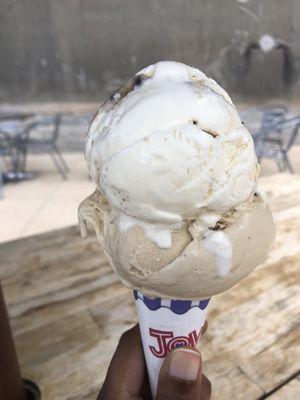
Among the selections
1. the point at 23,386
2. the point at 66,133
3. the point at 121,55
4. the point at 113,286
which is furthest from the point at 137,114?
the point at 121,55

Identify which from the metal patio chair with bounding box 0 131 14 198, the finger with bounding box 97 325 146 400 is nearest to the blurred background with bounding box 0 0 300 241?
the metal patio chair with bounding box 0 131 14 198

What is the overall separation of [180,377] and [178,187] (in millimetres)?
246

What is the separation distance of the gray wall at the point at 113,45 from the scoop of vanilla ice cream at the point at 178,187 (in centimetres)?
481

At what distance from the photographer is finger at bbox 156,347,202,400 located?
0.56 meters

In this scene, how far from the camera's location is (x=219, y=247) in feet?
1.77

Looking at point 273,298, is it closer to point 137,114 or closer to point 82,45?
point 137,114

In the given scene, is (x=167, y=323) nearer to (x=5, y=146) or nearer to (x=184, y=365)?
(x=184, y=365)

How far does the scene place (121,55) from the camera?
5.25m

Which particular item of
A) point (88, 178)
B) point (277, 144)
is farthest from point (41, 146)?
point (277, 144)

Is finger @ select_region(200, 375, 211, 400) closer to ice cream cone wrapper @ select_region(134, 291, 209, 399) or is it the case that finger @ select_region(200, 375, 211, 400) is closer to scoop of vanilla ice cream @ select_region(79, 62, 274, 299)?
ice cream cone wrapper @ select_region(134, 291, 209, 399)

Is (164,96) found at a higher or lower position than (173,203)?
higher

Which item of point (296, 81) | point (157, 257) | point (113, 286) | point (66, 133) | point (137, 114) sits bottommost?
point (66, 133)

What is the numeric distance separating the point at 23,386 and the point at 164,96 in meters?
0.53

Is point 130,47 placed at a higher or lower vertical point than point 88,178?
higher
